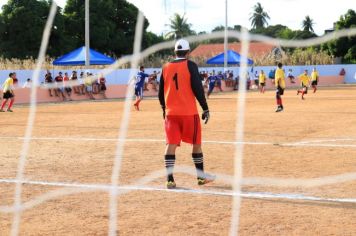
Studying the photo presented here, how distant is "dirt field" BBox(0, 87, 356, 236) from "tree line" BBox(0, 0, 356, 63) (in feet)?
87.1

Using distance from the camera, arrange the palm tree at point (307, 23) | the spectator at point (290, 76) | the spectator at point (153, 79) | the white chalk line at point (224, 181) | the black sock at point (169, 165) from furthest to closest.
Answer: the palm tree at point (307, 23), the spectator at point (290, 76), the spectator at point (153, 79), the black sock at point (169, 165), the white chalk line at point (224, 181)

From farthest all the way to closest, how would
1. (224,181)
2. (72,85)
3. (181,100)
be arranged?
(72,85), (224,181), (181,100)

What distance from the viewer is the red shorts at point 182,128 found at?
7.80m

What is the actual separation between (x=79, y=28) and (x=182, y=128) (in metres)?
47.1

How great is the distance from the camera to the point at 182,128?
790 centimetres

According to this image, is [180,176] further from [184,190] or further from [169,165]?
[184,190]

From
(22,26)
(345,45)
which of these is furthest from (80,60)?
(345,45)

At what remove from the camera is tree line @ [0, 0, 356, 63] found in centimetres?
4506

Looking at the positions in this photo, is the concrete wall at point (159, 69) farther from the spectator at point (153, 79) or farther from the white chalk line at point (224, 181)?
the white chalk line at point (224, 181)

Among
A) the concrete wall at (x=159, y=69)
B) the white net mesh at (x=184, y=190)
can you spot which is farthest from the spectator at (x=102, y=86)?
the white net mesh at (x=184, y=190)

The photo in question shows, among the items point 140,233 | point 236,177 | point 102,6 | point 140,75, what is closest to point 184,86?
point 236,177

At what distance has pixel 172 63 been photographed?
779cm

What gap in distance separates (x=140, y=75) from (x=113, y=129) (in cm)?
808

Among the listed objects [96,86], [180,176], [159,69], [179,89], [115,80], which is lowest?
[96,86]
